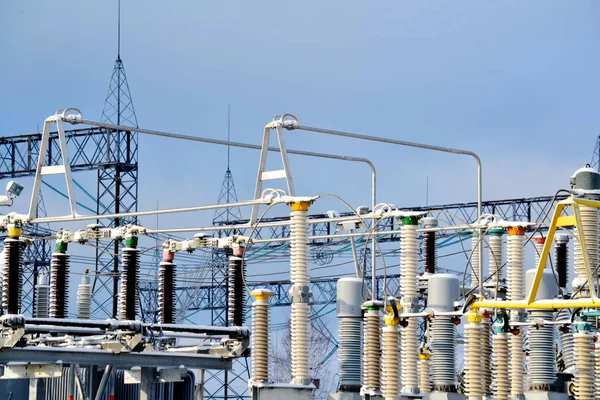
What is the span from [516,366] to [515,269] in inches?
56.0

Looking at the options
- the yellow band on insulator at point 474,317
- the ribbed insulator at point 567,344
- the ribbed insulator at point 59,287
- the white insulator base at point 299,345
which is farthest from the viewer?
the ribbed insulator at point 59,287

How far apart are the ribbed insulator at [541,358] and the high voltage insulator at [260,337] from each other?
4.28 metres

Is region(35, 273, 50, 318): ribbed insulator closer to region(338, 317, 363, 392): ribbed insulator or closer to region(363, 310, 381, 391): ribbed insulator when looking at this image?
region(338, 317, 363, 392): ribbed insulator

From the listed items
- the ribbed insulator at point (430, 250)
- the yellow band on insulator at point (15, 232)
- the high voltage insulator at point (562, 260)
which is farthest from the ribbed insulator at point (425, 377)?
the yellow band on insulator at point (15, 232)

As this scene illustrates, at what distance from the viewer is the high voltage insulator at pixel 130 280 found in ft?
64.1

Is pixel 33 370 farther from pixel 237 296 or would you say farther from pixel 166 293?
pixel 166 293

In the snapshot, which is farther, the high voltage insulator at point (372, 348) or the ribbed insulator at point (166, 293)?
the ribbed insulator at point (166, 293)

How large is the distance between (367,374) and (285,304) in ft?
114

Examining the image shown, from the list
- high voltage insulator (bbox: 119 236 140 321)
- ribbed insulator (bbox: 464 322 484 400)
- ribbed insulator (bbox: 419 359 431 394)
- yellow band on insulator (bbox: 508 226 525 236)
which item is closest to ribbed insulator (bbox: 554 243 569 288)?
ribbed insulator (bbox: 419 359 431 394)

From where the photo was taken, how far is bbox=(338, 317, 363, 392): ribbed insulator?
1873 cm

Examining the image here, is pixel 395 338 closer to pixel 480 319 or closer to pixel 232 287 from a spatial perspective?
pixel 480 319

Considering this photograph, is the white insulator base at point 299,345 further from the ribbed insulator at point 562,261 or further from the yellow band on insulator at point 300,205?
the ribbed insulator at point 562,261

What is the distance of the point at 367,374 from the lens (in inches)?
734

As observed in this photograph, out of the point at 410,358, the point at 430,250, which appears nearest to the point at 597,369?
the point at 410,358
